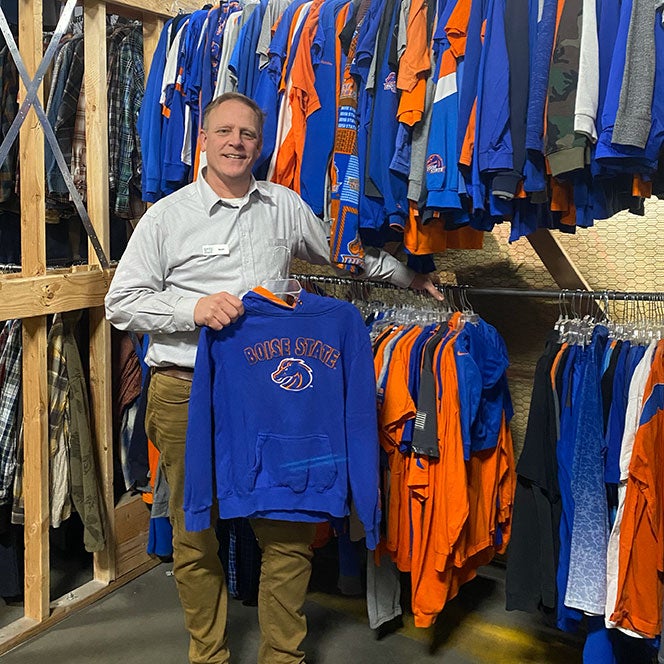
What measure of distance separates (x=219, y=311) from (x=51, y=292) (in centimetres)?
94

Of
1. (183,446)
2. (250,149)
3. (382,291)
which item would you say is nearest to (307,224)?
(250,149)

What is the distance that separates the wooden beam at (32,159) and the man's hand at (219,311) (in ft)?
2.98

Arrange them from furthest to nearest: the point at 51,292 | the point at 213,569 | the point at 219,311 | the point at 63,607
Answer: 1. the point at 63,607
2. the point at 51,292
3. the point at 213,569
4. the point at 219,311

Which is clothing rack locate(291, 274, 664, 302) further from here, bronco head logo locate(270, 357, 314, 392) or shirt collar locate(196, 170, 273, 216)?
bronco head logo locate(270, 357, 314, 392)

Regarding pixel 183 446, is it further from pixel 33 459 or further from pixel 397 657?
pixel 397 657

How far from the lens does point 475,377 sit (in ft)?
7.28

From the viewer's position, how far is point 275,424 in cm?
198

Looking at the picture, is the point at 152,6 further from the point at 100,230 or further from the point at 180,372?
the point at 180,372

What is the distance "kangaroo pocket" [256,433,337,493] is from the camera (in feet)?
6.44

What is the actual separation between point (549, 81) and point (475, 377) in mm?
877

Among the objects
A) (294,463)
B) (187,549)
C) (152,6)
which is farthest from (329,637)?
(152,6)

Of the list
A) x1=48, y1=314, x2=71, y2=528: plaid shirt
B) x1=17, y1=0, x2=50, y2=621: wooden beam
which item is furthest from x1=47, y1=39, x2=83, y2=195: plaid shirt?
x1=48, y1=314, x2=71, y2=528: plaid shirt

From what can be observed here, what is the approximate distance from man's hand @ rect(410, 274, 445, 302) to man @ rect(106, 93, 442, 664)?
0.47 metres

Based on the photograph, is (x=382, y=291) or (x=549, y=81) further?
(x=382, y=291)
